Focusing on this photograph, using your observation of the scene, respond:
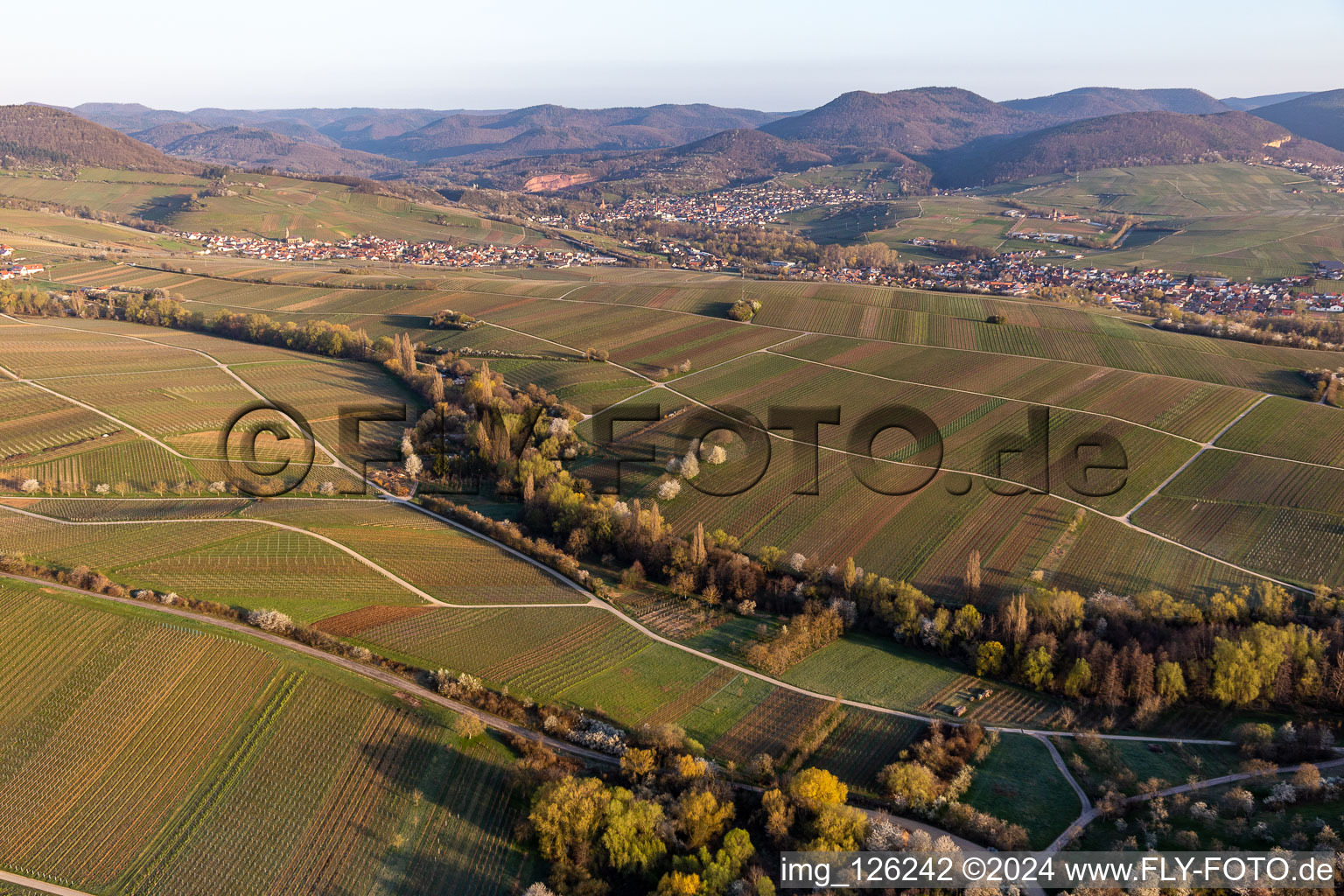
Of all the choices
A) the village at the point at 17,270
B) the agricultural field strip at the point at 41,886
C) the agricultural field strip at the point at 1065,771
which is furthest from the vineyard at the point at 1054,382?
the village at the point at 17,270

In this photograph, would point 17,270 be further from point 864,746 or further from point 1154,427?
point 1154,427

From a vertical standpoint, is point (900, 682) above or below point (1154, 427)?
below

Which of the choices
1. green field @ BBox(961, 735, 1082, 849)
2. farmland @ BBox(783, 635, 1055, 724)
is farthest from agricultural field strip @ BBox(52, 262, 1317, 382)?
green field @ BBox(961, 735, 1082, 849)

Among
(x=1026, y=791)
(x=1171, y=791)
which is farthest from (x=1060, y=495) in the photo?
(x=1026, y=791)

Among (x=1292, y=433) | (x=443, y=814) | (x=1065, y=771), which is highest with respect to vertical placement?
(x=1292, y=433)

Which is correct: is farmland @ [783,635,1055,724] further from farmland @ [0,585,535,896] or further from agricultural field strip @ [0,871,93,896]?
agricultural field strip @ [0,871,93,896]

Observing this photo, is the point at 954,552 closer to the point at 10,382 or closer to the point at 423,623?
the point at 423,623

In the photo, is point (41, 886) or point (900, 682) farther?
point (900, 682)

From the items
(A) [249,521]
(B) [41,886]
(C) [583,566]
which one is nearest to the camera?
(B) [41,886]

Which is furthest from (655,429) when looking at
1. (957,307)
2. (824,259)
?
(824,259)
